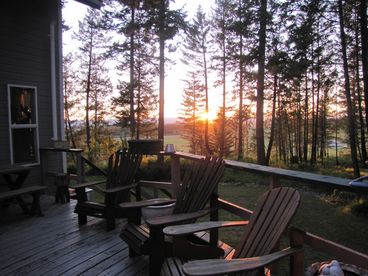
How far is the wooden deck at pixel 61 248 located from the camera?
231cm

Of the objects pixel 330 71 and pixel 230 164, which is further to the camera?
pixel 330 71

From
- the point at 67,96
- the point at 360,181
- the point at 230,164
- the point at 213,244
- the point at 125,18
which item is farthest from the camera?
the point at 67,96

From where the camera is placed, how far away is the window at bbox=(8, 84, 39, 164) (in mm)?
4465

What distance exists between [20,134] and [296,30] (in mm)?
9584

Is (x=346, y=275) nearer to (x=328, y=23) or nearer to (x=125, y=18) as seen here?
(x=328, y=23)

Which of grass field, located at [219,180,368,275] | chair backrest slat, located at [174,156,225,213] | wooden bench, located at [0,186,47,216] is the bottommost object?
grass field, located at [219,180,368,275]

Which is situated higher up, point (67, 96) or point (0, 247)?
point (67, 96)

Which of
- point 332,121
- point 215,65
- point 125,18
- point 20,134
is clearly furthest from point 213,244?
point 332,121

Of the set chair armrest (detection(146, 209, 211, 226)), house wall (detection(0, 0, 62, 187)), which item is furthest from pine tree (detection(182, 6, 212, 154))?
chair armrest (detection(146, 209, 211, 226))

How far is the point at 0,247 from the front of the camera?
109 inches

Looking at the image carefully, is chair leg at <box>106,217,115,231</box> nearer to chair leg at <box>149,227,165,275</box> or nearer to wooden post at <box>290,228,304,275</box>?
chair leg at <box>149,227,165,275</box>

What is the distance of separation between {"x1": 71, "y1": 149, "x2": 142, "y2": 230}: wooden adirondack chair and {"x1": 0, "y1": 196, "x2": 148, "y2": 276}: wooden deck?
0.59ft

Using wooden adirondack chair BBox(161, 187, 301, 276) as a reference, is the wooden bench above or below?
below

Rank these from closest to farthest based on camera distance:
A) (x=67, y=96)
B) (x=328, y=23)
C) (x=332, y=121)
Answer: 1. (x=328, y=23)
2. (x=67, y=96)
3. (x=332, y=121)
